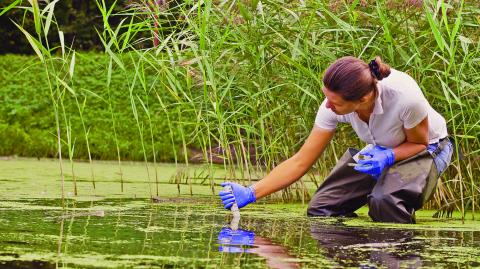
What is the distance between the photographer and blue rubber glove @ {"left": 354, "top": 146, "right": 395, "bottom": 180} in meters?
4.30

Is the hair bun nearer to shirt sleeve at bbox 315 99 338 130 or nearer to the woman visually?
the woman

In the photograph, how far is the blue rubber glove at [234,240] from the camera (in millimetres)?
3221

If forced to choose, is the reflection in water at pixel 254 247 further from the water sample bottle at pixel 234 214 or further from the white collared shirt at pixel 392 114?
the white collared shirt at pixel 392 114

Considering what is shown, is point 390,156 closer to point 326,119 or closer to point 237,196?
point 326,119

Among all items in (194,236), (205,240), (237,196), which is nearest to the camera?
(205,240)

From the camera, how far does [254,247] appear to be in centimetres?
329

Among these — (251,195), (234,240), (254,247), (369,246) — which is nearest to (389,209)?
(251,195)

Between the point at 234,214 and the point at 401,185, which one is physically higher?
the point at 401,185

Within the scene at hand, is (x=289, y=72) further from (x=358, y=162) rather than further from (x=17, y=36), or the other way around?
(x=17, y=36)

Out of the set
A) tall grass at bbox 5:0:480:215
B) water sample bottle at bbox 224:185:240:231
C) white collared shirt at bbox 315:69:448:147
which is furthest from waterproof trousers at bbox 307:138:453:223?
water sample bottle at bbox 224:185:240:231

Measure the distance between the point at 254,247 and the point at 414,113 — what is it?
3.95ft

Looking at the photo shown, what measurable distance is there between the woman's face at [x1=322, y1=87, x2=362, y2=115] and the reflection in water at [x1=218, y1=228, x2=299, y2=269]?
62 centimetres

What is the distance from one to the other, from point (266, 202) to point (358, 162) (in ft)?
4.33

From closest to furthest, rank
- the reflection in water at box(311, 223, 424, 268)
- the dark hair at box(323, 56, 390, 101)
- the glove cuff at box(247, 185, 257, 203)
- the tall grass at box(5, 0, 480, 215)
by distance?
the reflection in water at box(311, 223, 424, 268) < the dark hair at box(323, 56, 390, 101) < the glove cuff at box(247, 185, 257, 203) < the tall grass at box(5, 0, 480, 215)
